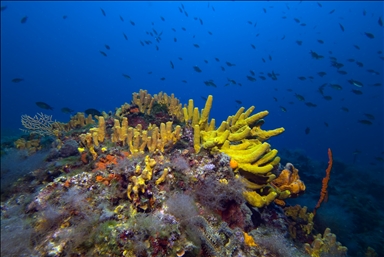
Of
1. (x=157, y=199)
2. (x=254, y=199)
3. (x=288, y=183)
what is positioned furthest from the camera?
(x=288, y=183)

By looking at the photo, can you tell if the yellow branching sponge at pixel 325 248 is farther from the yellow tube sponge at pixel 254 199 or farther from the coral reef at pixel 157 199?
the yellow tube sponge at pixel 254 199

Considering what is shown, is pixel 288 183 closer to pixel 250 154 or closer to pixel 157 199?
pixel 250 154

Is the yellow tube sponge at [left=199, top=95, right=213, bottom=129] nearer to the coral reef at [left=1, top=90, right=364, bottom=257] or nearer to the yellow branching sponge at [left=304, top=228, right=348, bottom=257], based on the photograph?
the coral reef at [left=1, top=90, right=364, bottom=257]

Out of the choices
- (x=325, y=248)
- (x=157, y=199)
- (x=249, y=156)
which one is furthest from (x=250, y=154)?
(x=325, y=248)

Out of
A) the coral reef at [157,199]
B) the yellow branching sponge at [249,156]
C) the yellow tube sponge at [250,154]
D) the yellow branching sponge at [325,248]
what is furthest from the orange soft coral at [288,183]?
the yellow tube sponge at [250,154]

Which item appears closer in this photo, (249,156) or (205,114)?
(249,156)

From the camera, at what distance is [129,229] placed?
2145 mm

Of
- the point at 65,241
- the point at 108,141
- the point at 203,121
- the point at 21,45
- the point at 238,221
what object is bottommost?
the point at 65,241

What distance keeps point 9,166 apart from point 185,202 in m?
3.27

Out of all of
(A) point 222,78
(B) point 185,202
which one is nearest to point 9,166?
(B) point 185,202

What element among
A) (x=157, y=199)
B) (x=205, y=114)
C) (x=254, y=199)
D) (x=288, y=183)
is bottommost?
(x=157, y=199)

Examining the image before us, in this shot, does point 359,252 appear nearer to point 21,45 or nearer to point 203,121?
point 203,121

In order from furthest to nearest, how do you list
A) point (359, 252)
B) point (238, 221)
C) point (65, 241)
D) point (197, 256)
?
point (359, 252) → point (238, 221) → point (197, 256) → point (65, 241)

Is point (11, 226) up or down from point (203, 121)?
down
